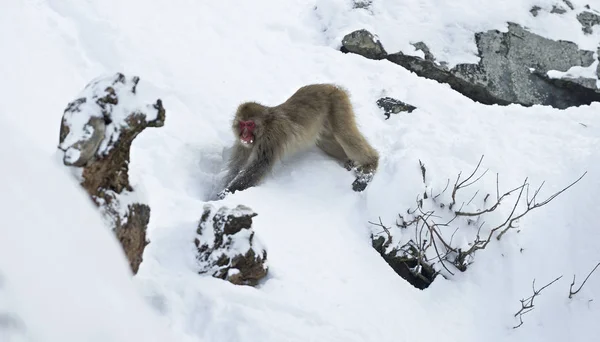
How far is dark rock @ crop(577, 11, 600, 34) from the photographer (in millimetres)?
8741

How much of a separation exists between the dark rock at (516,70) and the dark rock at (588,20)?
50 centimetres

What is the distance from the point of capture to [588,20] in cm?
887

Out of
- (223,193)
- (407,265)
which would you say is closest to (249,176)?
(223,193)

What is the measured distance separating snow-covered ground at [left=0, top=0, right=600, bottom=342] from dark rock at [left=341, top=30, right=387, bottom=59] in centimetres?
16

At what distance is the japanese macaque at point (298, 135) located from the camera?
5.46m

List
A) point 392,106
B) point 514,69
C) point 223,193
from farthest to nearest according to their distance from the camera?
1. point 514,69
2. point 392,106
3. point 223,193

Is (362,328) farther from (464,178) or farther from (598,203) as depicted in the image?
(598,203)

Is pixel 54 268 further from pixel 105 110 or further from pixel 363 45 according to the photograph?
pixel 363 45

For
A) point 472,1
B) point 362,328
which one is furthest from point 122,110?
point 472,1

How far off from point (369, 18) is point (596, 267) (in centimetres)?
436

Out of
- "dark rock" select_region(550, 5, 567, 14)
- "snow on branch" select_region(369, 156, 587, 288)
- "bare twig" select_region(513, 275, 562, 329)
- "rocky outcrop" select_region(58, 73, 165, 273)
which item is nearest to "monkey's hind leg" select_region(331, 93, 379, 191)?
"snow on branch" select_region(369, 156, 587, 288)

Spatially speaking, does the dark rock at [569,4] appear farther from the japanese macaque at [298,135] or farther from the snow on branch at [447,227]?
the japanese macaque at [298,135]

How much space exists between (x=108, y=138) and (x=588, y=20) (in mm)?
8240

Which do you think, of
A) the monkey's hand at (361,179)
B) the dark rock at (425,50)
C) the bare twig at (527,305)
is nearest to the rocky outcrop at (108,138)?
the monkey's hand at (361,179)
